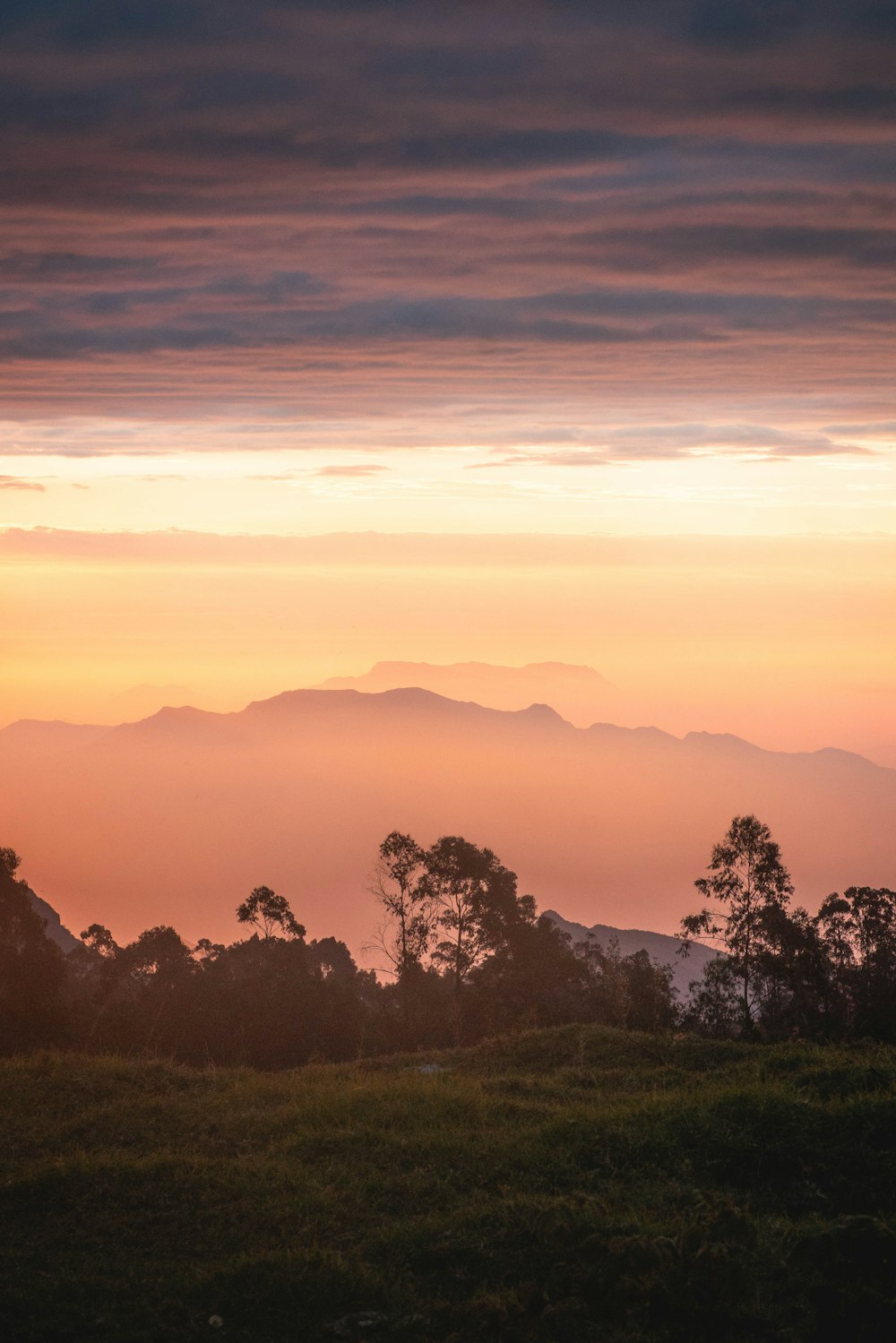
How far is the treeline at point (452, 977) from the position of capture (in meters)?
32.2

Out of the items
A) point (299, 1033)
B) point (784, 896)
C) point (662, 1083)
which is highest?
point (784, 896)

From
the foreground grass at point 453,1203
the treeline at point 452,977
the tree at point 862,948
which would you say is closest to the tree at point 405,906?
the treeline at point 452,977

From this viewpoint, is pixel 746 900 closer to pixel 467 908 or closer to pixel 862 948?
pixel 862 948

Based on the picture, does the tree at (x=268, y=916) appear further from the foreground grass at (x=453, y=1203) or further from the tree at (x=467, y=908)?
the foreground grass at (x=453, y=1203)

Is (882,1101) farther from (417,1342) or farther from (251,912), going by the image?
(251,912)

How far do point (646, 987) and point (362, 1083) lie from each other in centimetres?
1898

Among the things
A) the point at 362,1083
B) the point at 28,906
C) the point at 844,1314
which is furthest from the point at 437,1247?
the point at 28,906

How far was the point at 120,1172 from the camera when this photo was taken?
1247 centimetres

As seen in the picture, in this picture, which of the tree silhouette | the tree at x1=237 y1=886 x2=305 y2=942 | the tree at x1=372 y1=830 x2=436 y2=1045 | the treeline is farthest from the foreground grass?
the tree at x1=237 y1=886 x2=305 y2=942

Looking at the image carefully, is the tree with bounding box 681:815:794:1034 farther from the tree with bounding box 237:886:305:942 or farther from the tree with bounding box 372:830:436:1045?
the tree with bounding box 237:886:305:942

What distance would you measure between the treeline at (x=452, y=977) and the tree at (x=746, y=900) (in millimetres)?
39

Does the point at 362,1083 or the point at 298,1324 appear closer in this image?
the point at 298,1324

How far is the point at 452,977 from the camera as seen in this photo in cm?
4050

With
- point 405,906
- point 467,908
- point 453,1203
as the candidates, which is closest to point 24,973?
point 405,906
